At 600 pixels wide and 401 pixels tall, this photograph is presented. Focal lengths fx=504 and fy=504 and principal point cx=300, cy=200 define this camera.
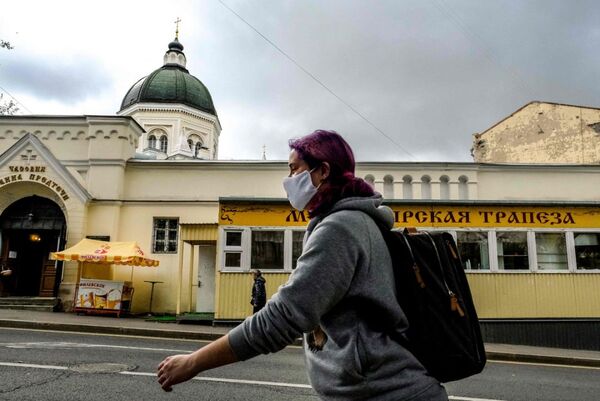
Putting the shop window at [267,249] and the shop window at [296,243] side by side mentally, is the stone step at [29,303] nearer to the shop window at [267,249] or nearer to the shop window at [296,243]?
the shop window at [267,249]

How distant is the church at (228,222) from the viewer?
49.3ft

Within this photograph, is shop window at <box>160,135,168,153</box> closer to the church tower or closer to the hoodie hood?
the church tower

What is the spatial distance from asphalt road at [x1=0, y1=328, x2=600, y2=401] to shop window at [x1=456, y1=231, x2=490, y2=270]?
4.93 metres

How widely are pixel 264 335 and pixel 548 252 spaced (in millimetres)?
15606

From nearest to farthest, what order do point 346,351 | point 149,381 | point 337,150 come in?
point 346,351 → point 337,150 → point 149,381

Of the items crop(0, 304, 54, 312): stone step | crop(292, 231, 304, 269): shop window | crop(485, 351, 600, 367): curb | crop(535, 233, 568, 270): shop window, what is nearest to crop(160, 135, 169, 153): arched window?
crop(0, 304, 54, 312): stone step

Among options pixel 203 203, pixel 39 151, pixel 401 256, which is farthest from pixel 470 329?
pixel 39 151

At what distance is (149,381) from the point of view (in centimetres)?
668

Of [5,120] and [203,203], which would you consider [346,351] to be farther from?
[5,120]

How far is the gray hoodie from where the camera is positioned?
5.55ft

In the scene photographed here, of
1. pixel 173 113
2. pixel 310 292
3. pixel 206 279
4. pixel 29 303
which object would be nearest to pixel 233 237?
pixel 206 279

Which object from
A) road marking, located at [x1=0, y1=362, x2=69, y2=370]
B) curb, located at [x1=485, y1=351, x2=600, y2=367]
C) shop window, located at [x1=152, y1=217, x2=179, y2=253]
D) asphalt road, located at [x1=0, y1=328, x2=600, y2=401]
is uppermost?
shop window, located at [x1=152, y1=217, x2=179, y2=253]

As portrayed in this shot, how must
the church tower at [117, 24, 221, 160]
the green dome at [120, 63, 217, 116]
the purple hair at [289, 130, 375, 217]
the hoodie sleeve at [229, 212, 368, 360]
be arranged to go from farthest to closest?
the green dome at [120, 63, 217, 116], the church tower at [117, 24, 221, 160], the purple hair at [289, 130, 375, 217], the hoodie sleeve at [229, 212, 368, 360]

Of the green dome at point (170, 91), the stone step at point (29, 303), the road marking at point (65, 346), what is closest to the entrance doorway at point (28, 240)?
the stone step at point (29, 303)
